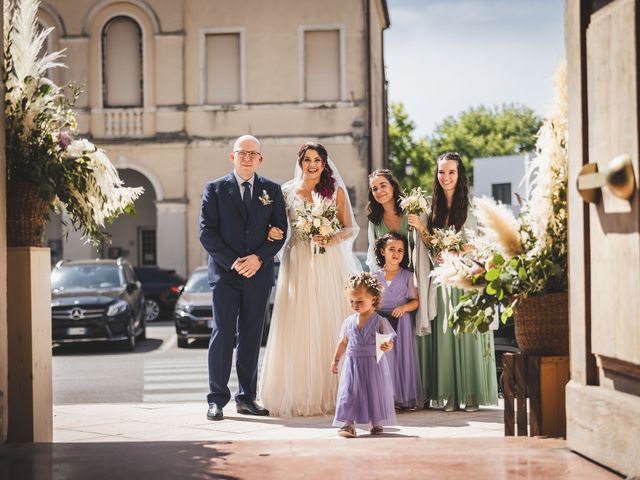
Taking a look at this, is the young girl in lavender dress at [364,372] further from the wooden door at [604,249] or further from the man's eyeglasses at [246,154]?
the wooden door at [604,249]

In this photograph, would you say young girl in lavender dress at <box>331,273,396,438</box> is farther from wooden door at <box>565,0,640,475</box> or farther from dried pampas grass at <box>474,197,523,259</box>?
wooden door at <box>565,0,640,475</box>

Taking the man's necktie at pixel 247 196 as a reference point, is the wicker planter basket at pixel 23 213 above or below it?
below

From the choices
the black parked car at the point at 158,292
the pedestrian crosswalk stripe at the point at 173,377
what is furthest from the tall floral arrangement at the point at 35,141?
the black parked car at the point at 158,292

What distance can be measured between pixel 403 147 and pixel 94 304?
45914 mm

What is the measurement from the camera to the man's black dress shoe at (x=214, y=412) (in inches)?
336

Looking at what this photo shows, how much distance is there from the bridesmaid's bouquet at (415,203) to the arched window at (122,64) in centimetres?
2531

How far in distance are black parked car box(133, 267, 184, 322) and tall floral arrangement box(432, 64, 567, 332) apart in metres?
22.9

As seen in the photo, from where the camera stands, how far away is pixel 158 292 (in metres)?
28.7

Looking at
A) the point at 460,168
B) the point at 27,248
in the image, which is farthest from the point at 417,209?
the point at 27,248

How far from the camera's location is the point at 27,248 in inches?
253

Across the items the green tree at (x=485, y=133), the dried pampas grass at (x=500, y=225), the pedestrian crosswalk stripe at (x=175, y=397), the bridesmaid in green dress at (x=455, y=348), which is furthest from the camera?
the green tree at (x=485, y=133)

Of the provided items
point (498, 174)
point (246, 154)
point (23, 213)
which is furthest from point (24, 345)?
point (498, 174)

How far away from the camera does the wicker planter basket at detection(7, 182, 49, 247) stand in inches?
255

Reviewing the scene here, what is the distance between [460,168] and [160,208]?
25.0 meters
